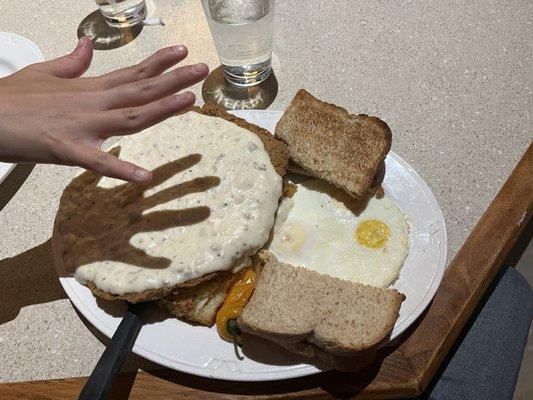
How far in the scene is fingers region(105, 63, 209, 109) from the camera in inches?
44.3

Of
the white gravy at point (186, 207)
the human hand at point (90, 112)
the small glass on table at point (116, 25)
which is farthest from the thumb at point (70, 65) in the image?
the small glass on table at point (116, 25)

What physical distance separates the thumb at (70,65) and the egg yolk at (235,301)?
598mm

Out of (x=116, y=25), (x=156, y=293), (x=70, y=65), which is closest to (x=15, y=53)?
(x=116, y=25)

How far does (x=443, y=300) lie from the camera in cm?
125

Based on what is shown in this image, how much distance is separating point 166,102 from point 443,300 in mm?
732

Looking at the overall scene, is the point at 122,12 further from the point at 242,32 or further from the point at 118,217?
the point at 118,217

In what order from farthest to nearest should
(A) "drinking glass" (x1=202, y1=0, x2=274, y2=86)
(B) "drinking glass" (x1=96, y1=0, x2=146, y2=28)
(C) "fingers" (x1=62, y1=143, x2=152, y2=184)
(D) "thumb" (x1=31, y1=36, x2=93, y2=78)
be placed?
(B) "drinking glass" (x1=96, y1=0, x2=146, y2=28)
(A) "drinking glass" (x1=202, y1=0, x2=274, y2=86)
(D) "thumb" (x1=31, y1=36, x2=93, y2=78)
(C) "fingers" (x1=62, y1=143, x2=152, y2=184)

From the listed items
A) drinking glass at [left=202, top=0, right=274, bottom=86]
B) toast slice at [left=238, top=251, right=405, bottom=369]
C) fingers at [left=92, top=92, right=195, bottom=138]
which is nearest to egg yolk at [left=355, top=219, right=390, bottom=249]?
toast slice at [left=238, top=251, right=405, bottom=369]

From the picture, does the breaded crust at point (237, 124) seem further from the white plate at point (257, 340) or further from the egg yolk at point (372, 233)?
the egg yolk at point (372, 233)

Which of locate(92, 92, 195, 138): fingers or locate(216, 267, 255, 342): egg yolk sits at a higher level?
locate(92, 92, 195, 138): fingers

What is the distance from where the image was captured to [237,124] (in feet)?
4.51

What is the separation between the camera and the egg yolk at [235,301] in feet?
3.83

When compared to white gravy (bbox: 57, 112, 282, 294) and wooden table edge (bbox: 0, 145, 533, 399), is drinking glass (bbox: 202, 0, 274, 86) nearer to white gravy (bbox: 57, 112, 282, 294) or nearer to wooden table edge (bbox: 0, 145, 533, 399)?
white gravy (bbox: 57, 112, 282, 294)

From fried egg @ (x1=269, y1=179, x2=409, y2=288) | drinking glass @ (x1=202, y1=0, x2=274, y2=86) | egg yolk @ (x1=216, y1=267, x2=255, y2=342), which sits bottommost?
egg yolk @ (x1=216, y1=267, x2=255, y2=342)
